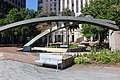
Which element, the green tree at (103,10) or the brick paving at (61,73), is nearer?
the brick paving at (61,73)

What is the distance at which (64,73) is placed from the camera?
11211 millimetres

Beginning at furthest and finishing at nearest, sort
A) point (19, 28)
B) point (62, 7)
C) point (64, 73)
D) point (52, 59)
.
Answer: point (62, 7) < point (19, 28) < point (52, 59) < point (64, 73)

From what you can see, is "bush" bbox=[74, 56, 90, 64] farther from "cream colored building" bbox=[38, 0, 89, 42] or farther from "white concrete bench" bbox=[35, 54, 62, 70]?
"cream colored building" bbox=[38, 0, 89, 42]

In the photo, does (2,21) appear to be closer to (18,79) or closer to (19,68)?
(19,68)

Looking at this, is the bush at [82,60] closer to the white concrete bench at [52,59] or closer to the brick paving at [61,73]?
the brick paving at [61,73]

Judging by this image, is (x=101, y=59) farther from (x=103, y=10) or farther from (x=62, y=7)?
(x=62, y=7)

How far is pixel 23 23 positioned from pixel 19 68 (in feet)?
28.4

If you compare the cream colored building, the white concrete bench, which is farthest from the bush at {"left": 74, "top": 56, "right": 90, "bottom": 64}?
the cream colored building

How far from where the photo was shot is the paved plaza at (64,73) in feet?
33.3

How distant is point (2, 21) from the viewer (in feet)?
151

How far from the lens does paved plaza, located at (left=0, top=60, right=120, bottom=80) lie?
1016 centimetres

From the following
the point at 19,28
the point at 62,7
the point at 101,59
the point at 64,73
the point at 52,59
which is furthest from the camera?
the point at 62,7

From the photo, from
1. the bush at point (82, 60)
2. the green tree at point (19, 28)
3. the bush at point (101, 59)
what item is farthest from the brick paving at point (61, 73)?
the green tree at point (19, 28)

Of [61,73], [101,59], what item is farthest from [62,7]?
[61,73]
